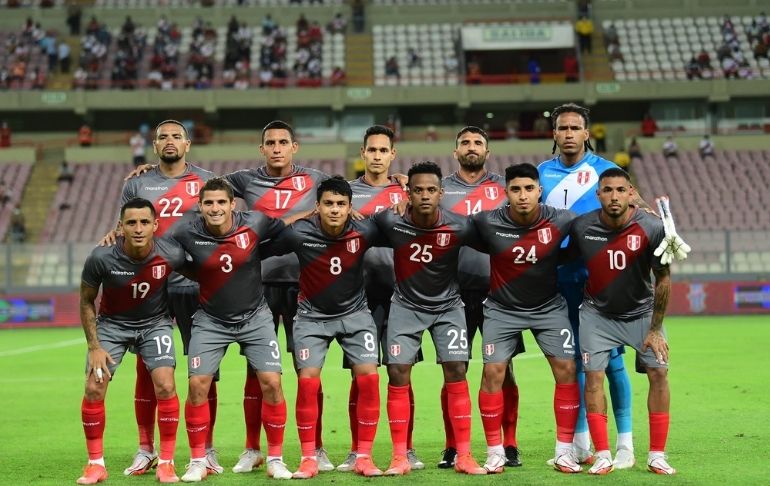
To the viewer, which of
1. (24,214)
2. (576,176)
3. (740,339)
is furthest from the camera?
(24,214)

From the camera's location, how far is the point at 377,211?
833 cm

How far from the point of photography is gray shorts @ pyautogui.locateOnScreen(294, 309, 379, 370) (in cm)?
780

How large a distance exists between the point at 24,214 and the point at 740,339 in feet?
74.6

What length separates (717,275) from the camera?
930 inches

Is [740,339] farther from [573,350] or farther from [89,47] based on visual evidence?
[89,47]

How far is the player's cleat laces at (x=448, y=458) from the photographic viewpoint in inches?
310

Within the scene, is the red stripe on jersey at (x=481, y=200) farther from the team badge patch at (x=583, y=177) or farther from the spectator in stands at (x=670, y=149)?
the spectator in stands at (x=670, y=149)

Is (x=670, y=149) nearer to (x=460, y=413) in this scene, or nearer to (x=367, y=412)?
(x=460, y=413)

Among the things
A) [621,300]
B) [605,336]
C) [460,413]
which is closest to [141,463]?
[460,413]

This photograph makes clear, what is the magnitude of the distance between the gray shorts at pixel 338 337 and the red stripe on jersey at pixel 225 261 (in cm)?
62

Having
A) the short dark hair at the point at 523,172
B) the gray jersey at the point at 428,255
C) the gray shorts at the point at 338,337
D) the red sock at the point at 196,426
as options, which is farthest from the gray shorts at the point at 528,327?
the red sock at the point at 196,426

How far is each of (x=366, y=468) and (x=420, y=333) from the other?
41.7 inches

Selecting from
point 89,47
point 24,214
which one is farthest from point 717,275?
point 89,47

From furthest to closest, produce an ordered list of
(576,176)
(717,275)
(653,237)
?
(717,275) < (576,176) < (653,237)
